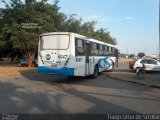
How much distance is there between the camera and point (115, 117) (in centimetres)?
912

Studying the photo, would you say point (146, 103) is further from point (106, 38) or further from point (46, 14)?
point (106, 38)

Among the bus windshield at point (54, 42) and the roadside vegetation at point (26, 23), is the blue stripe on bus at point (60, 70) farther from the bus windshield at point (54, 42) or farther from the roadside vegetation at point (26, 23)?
the roadside vegetation at point (26, 23)

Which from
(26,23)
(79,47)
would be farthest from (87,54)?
(26,23)

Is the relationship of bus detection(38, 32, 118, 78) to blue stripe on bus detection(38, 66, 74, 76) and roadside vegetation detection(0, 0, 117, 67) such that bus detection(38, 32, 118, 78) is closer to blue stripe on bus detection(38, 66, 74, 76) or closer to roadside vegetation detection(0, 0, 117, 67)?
blue stripe on bus detection(38, 66, 74, 76)

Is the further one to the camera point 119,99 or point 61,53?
point 61,53

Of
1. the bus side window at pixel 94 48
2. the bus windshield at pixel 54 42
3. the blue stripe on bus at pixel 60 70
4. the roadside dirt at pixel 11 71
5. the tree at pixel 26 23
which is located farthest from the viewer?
the tree at pixel 26 23

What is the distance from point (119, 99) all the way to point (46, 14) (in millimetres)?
32242

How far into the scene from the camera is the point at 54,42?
66.1 ft

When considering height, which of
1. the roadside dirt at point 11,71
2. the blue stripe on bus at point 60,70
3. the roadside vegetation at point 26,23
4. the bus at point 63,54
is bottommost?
the roadside dirt at point 11,71

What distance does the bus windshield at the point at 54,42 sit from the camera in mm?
19734

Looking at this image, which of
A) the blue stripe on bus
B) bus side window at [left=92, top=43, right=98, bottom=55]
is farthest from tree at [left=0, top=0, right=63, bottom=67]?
the blue stripe on bus

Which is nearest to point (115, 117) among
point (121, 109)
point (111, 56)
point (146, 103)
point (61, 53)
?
point (121, 109)

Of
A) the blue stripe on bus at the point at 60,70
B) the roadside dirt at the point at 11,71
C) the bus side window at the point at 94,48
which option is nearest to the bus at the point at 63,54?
the blue stripe on bus at the point at 60,70

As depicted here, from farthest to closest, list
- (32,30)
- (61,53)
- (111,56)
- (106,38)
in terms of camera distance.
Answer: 1. (106,38)
2. (32,30)
3. (111,56)
4. (61,53)
